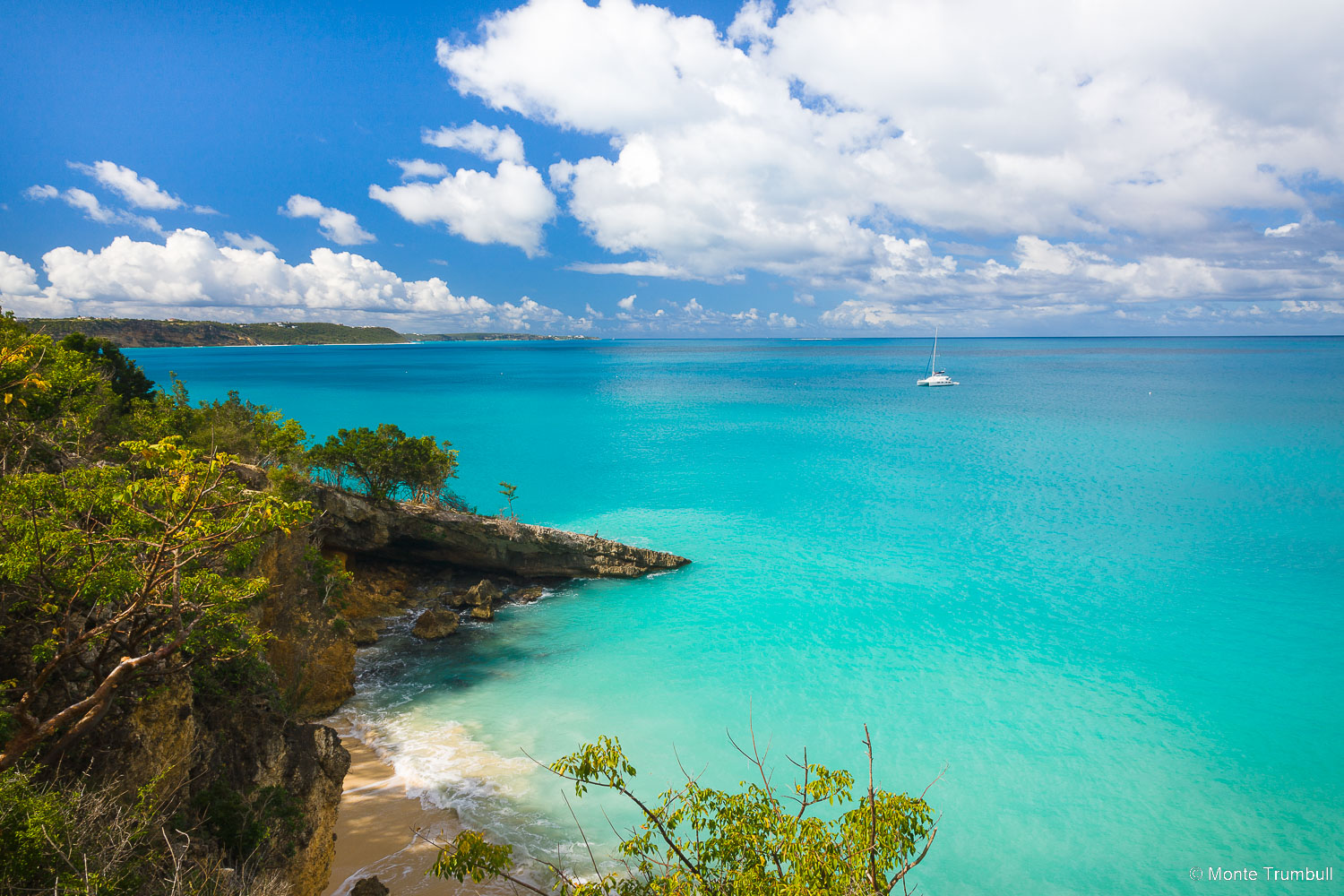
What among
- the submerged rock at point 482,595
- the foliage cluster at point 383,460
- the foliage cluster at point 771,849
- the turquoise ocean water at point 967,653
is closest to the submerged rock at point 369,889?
the turquoise ocean water at point 967,653

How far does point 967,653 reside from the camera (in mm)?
26938

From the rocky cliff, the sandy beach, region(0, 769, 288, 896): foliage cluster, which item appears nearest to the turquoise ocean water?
the sandy beach

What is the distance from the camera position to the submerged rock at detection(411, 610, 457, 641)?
27531 mm

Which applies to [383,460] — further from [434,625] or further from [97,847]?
[97,847]

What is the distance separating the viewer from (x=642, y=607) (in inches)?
1241

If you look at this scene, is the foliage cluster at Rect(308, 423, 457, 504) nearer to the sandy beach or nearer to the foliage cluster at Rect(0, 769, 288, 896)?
the sandy beach

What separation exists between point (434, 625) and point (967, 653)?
22.6 meters

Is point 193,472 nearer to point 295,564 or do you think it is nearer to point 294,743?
point 294,743

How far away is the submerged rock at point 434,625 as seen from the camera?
27531 mm

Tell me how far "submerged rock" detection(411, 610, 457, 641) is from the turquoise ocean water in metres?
0.62

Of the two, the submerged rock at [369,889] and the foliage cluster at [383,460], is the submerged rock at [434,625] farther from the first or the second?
the submerged rock at [369,889]

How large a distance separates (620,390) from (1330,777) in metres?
118

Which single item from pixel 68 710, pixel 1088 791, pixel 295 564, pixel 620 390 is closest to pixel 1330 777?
pixel 1088 791

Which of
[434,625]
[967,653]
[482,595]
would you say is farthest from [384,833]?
[967,653]
